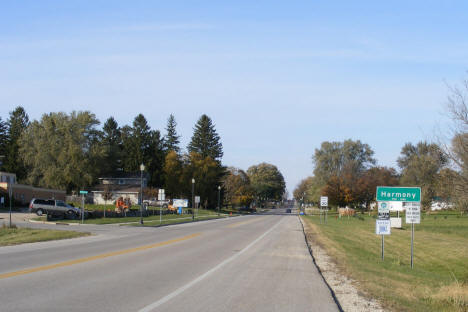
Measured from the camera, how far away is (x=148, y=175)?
111m

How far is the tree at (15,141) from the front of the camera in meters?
102

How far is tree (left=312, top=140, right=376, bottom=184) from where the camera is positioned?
107375mm

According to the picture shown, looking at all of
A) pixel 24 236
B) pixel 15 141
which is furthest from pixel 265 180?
pixel 24 236

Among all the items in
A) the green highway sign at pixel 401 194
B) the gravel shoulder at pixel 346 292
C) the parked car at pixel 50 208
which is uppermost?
the green highway sign at pixel 401 194

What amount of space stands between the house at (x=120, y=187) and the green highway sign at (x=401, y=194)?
70.0m

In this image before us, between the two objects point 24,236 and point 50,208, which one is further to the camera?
point 50,208

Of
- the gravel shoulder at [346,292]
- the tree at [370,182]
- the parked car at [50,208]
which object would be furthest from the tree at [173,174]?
the gravel shoulder at [346,292]

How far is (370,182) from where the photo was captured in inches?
3925

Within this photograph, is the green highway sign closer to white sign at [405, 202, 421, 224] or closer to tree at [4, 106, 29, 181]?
white sign at [405, 202, 421, 224]

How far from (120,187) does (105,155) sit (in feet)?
37.0

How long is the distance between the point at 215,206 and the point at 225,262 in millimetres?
102857

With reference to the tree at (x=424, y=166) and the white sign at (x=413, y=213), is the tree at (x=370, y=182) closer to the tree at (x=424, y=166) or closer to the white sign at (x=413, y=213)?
the tree at (x=424, y=166)

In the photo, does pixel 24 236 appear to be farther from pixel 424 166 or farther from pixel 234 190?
pixel 234 190

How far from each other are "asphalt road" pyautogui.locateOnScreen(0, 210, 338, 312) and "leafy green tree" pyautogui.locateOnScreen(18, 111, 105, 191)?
66.3 m
